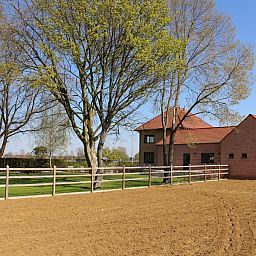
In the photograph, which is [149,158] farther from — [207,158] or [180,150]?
[207,158]

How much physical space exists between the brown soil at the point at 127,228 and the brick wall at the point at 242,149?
18.9 meters

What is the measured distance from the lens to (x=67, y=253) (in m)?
6.72

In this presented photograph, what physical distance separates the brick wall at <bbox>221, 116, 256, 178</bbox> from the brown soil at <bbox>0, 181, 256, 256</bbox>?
1886 centimetres

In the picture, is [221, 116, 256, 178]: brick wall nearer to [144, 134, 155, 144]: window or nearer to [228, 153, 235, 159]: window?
[228, 153, 235, 159]: window

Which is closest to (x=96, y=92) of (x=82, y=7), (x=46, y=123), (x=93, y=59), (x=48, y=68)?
(x=93, y=59)

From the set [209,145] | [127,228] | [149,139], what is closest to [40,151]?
[149,139]

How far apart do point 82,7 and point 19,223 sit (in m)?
12.6

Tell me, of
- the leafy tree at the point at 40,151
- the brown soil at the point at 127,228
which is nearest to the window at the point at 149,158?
the leafy tree at the point at 40,151

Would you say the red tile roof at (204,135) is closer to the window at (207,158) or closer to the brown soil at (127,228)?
the window at (207,158)

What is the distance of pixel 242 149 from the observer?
32.6 m

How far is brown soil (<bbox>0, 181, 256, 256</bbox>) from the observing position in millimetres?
6934

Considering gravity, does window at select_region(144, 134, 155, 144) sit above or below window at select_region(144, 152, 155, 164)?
above

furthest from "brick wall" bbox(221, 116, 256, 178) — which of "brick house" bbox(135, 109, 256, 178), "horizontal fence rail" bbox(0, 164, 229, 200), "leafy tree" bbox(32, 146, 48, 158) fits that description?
"leafy tree" bbox(32, 146, 48, 158)

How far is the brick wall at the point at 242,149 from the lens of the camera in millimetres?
31750
